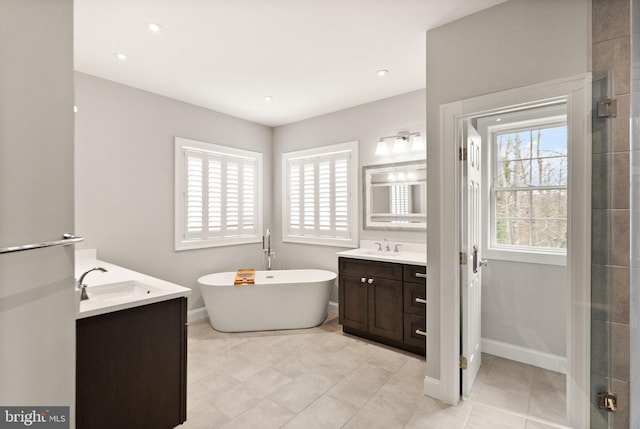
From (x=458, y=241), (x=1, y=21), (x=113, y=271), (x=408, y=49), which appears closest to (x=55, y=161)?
(x=1, y=21)

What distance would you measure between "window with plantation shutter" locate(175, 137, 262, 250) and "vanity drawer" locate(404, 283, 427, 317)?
2433mm

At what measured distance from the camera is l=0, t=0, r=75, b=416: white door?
0.95 meters

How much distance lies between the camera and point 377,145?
3.74 metres

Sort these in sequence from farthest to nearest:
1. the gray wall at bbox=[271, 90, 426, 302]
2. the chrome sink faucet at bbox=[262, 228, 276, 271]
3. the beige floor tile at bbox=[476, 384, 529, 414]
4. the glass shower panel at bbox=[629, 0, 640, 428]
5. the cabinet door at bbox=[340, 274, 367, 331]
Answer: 1. the chrome sink faucet at bbox=[262, 228, 276, 271]
2. the gray wall at bbox=[271, 90, 426, 302]
3. the cabinet door at bbox=[340, 274, 367, 331]
4. the beige floor tile at bbox=[476, 384, 529, 414]
5. the glass shower panel at bbox=[629, 0, 640, 428]

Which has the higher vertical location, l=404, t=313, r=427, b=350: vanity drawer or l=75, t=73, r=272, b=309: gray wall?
l=75, t=73, r=272, b=309: gray wall

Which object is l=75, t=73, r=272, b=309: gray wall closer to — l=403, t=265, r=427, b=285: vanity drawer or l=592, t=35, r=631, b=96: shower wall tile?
l=403, t=265, r=427, b=285: vanity drawer

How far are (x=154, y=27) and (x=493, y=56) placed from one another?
2.32 metres

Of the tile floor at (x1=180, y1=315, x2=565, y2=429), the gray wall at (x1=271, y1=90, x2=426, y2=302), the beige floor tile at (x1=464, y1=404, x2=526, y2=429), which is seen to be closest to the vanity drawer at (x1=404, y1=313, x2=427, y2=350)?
the tile floor at (x1=180, y1=315, x2=565, y2=429)

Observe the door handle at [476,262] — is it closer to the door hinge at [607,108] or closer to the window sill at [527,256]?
the window sill at [527,256]

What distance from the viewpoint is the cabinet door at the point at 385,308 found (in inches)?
119

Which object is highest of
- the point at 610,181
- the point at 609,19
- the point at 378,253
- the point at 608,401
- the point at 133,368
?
the point at 609,19

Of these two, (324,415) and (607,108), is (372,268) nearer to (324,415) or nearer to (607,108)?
(324,415)

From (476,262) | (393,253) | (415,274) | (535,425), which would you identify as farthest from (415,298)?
(535,425)

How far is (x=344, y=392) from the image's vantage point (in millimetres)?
2342
